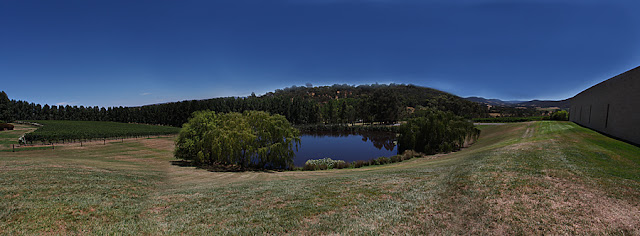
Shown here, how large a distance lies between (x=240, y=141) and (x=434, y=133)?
30.5m

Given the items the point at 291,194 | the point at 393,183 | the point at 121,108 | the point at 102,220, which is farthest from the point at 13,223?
the point at 121,108

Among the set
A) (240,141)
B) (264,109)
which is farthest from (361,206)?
(264,109)

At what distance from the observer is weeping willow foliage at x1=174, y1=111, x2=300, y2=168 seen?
92.6 feet

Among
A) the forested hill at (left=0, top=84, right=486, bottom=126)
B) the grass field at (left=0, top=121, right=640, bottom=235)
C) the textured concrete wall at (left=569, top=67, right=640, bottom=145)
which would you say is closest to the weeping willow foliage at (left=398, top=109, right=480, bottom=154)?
the textured concrete wall at (left=569, top=67, right=640, bottom=145)

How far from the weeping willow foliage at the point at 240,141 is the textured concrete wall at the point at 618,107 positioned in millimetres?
33575

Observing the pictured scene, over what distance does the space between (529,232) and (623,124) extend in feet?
97.4

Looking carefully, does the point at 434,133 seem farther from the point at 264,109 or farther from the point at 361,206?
the point at 264,109

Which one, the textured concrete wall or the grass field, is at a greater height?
the textured concrete wall

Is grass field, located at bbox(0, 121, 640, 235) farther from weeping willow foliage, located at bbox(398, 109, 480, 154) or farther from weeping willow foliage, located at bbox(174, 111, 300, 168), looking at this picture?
weeping willow foliage, located at bbox(398, 109, 480, 154)

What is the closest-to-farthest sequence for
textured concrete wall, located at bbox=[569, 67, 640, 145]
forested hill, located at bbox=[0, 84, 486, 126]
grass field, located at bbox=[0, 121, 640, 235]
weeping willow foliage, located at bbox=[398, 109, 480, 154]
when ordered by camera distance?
grass field, located at bbox=[0, 121, 640, 235] → textured concrete wall, located at bbox=[569, 67, 640, 145] → weeping willow foliage, located at bbox=[398, 109, 480, 154] → forested hill, located at bbox=[0, 84, 486, 126]

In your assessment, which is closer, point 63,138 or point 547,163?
point 547,163

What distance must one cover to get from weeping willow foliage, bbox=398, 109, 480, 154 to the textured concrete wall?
15.3 meters

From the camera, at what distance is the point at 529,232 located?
6.87m

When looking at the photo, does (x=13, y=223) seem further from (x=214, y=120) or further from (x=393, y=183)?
(x=214, y=120)
